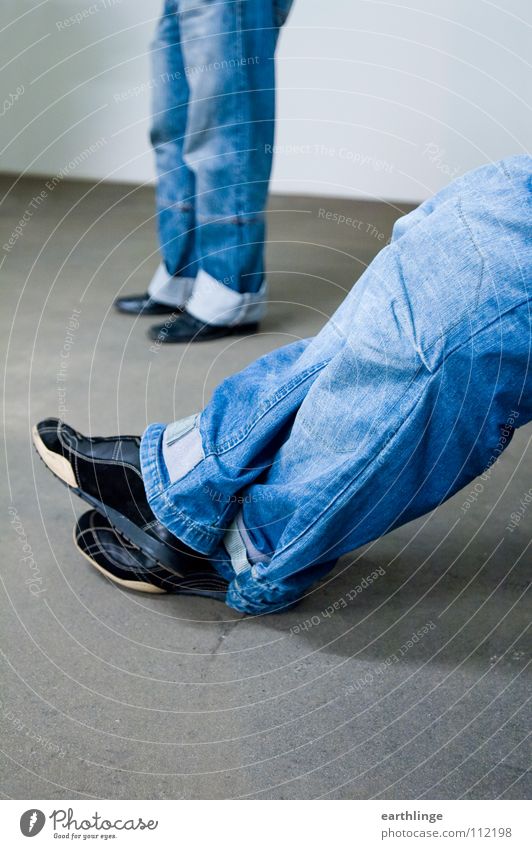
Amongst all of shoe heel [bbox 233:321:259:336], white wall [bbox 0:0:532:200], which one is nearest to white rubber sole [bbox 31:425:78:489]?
shoe heel [bbox 233:321:259:336]

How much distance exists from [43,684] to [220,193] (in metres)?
0.84

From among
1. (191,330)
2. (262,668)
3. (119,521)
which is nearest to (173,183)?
(191,330)

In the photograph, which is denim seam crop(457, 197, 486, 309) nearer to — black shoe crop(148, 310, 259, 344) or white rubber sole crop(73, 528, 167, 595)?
white rubber sole crop(73, 528, 167, 595)

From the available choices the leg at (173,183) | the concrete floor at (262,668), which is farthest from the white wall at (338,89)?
the concrete floor at (262,668)

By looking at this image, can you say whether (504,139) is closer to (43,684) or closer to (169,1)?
(169,1)

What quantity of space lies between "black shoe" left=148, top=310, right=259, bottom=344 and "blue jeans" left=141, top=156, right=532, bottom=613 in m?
0.52

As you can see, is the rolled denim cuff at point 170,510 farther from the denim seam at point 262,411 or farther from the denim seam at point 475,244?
the denim seam at point 475,244

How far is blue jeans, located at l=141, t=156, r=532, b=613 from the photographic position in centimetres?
67

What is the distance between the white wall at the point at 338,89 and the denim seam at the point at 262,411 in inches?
46.9

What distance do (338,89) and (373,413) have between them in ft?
4.62

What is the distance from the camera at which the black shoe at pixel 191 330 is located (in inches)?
52.7

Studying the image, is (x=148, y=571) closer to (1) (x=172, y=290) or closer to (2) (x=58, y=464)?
(2) (x=58, y=464)

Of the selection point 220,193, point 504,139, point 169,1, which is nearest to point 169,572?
point 220,193

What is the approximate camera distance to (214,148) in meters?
1.35
